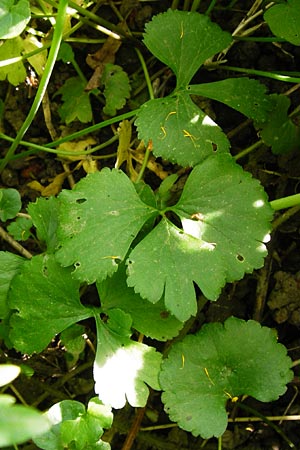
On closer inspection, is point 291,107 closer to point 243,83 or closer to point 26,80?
point 243,83

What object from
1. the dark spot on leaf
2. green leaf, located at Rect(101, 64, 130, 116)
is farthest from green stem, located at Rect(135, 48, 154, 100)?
the dark spot on leaf

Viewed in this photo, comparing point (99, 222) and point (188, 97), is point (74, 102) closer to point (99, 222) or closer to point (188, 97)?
point (188, 97)

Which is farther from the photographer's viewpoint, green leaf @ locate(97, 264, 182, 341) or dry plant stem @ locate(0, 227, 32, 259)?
dry plant stem @ locate(0, 227, 32, 259)

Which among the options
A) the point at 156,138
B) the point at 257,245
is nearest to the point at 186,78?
the point at 156,138

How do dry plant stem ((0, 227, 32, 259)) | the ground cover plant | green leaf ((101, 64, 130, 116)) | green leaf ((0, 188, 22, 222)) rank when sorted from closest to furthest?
1. the ground cover plant
2. green leaf ((0, 188, 22, 222))
3. dry plant stem ((0, 227, 32, 259))
4. green leaf ((101, 64, 130, 116))

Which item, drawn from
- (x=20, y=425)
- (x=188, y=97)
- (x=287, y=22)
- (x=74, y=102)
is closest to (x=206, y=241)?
(x=188, y=97)

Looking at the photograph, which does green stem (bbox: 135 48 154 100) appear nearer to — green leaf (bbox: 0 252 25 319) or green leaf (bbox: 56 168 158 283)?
green leaf (bbox: 56 168 158 283)
